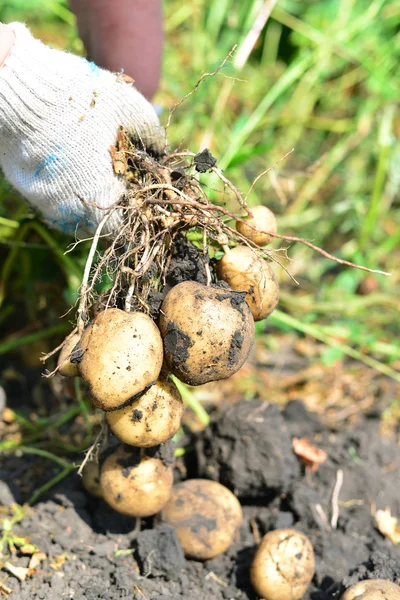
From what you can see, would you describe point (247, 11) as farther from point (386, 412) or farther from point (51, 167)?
point (386, 412)

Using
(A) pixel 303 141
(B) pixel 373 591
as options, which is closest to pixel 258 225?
(B) pixel 373 591

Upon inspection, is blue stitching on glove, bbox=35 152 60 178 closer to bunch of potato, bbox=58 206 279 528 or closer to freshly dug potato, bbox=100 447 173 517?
bunch of potato, bbox=58 206 279 528

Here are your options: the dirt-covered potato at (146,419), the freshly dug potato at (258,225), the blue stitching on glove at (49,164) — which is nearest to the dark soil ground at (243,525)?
the dirt-covered potato at (146,419)

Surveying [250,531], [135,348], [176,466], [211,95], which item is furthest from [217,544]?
[211,95]

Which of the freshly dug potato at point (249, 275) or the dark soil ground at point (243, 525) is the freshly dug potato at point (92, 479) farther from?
the freshly dug potato at point (249, 275)

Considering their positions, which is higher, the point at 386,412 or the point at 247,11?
the point at 247,11

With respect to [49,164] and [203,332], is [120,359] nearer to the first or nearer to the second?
[203,332]

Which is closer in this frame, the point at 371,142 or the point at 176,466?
the point at 176,466

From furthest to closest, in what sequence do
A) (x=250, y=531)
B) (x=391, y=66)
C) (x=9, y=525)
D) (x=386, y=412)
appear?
(x=391, y=66) < (x=386, y=412) < (x=250, y=531) < (x=9, y=525)
